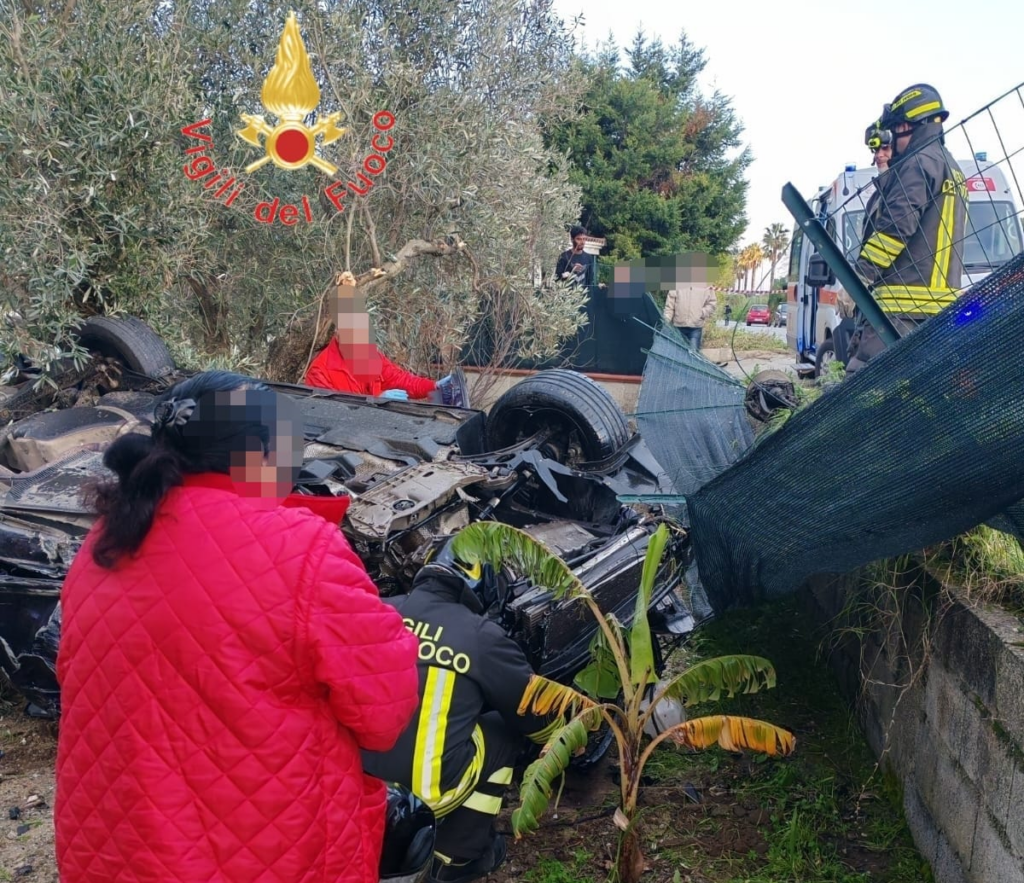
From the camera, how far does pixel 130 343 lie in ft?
17.9

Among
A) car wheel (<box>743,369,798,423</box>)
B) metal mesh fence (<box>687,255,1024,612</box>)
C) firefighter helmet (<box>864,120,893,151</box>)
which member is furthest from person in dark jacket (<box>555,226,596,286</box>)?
metal mesh fence (<box>687,255,1024,612</box>)

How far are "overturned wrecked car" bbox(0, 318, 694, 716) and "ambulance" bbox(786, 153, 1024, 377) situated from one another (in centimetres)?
153

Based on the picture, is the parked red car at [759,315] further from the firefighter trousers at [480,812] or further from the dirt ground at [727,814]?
the firefighter trousers at [480,812]

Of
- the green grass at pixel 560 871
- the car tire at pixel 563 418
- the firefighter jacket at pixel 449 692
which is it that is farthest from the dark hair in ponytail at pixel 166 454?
the car tire at pixel 563 418

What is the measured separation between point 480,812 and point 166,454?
1625 millimetres

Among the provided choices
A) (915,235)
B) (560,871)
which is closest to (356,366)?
(915,235)

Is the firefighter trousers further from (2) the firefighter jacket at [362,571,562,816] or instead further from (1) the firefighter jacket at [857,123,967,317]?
(1) the firefighter jacket at [857,123,967,317]

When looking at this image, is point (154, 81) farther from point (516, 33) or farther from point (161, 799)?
point (161, 799)

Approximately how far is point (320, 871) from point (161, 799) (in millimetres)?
371

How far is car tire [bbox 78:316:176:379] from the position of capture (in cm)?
542

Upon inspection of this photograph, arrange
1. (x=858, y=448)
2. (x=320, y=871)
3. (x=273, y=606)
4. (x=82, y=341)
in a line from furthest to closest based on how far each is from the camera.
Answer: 1. (x=82, y=341)
2. (x=858, y=448)
3. (x=320, y=871)
4. (x=273, y=606)

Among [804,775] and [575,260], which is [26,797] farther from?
[575,260]

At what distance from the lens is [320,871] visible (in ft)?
6.00

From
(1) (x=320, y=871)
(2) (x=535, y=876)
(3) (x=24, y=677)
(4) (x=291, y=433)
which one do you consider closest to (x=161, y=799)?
(1) (x=320, y=871)
